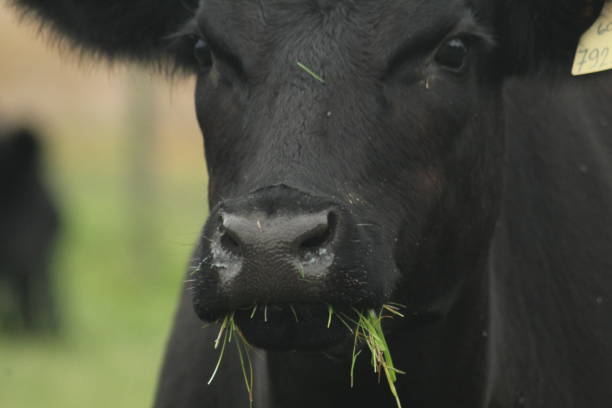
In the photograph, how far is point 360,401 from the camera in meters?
4.12

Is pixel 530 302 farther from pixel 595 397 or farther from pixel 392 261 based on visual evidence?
pixel 392 261

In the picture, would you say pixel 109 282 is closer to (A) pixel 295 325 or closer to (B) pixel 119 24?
(B) pixel 119 24

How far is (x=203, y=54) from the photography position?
427 centimetres

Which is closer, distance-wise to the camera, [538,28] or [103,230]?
[538,28]

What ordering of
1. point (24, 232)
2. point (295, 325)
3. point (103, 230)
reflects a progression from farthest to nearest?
point (103, 230), point (24, 232), point (295, 325)

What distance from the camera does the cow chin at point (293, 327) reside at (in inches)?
135

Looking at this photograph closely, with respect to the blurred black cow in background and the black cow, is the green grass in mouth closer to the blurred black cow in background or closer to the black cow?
the black cow

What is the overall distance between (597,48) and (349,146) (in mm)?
1038

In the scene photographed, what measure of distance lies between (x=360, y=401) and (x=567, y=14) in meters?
1.43

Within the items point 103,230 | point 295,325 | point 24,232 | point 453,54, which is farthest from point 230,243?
point 103,230

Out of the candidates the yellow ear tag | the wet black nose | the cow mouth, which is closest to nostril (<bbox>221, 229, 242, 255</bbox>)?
the wet black nose

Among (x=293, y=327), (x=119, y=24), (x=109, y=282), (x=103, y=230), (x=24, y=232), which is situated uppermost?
(x=103, y=230)

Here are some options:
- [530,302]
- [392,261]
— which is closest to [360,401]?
[392,261]

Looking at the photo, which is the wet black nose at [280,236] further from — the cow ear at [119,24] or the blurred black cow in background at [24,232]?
the blurred black cow in background at [24,232]
